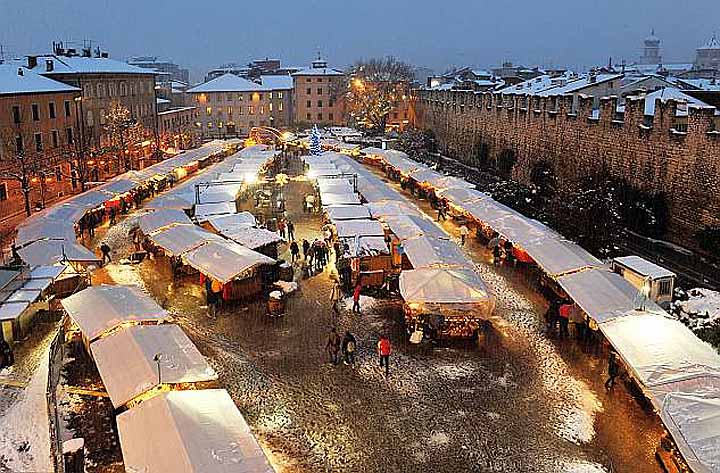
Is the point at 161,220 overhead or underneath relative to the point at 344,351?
overhead

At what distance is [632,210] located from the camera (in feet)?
72.9

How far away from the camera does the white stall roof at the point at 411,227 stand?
19.7 m

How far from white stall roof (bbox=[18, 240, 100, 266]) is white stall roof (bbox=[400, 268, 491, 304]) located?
902 cm

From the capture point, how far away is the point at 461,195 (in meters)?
26.8

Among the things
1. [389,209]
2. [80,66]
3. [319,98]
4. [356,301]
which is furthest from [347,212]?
[319,98]

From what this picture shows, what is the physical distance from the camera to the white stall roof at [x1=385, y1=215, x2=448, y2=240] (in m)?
19.7

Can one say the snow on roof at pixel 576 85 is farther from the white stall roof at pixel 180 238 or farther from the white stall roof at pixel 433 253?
the white stall roof at pixel 180 238

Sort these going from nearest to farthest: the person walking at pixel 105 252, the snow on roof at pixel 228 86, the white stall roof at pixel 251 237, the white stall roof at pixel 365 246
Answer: the white stall roof at pixel 365 246 < the white stall roof at pixel 251 237 < the person walking at pixel 105 252 < the snow on roof at pixel 228 86

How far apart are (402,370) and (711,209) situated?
37.9 feet

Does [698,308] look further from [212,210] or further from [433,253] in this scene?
[212,210]

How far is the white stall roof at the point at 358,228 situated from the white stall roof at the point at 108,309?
7298 millimetres

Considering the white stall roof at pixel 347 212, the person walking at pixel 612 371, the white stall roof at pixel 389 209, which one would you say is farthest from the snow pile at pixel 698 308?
the white stall roof at pixel 347 212

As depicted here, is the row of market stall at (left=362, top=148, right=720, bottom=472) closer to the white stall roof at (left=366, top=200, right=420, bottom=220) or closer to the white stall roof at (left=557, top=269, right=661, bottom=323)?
the white stall roof at (left=557, top=269, right=661, bottom=323)

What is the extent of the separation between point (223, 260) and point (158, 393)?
7643mm
